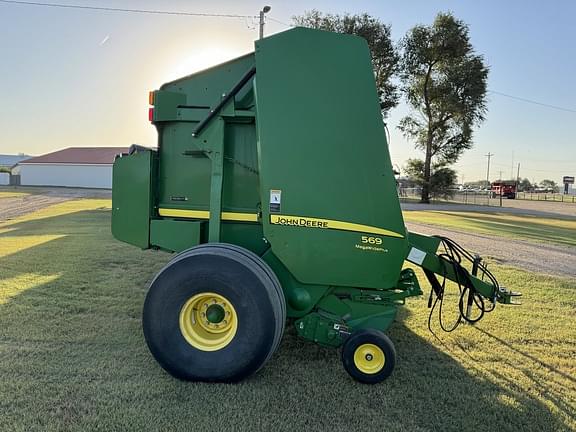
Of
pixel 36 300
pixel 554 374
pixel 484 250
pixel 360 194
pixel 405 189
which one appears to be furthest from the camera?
pixel 405 189

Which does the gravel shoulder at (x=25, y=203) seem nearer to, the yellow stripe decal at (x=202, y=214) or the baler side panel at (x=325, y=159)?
the yellow stripe decal at (x=202, y=214)

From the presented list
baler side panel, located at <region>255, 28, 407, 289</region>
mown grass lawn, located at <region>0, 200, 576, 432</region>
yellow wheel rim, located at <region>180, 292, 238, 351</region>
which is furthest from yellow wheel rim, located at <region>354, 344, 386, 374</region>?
yellow wheel rim, located at <region>180, 292, 238, 351</region>

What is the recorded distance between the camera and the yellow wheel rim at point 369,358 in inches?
125

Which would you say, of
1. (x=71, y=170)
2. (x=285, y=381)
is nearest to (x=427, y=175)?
(x=285, y=381)

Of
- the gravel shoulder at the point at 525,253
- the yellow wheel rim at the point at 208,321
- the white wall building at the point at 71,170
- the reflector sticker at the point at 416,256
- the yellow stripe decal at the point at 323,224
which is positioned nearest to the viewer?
the yellow wheel rim at the point at 208,321

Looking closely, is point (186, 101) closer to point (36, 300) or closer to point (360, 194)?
point (360, 194)

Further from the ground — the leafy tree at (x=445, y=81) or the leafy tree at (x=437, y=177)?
the leafy tree at (x=445, y=81)

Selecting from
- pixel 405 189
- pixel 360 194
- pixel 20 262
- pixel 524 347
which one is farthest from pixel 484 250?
pixel 405 189

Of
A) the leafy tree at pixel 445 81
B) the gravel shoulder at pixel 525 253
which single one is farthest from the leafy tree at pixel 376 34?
the gravel shoulder at pixel 525 253

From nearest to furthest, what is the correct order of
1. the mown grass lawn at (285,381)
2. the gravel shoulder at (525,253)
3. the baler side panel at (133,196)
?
1. the mown grass lawn at (285,381)
2. the baler side panel at (133,196)
3. the gravel shoulder at (525,253)

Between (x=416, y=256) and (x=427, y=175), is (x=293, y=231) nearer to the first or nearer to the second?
(x=416, y=256)

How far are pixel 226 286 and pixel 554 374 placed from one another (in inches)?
108

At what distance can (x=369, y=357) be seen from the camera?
126 inches

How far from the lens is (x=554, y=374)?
356cm
